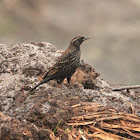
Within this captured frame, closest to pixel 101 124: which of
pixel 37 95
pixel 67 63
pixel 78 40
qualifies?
pixel 37 95

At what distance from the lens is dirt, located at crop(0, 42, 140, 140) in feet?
13.1

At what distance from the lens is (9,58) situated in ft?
21.0

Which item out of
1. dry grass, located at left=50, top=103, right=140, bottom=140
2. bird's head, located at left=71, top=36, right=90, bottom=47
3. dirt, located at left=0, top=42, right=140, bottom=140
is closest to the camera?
dirt, located at left=0, top=42, right=140, bottom=140

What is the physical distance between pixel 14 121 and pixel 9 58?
2716mm

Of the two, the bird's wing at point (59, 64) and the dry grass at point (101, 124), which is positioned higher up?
the bird's wing at point (59, 64)

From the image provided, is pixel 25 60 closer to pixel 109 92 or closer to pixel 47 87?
pixel 47 87

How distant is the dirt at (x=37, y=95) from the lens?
3979mm

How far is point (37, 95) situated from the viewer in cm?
495

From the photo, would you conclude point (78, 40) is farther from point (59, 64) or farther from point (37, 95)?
point (37, 95)

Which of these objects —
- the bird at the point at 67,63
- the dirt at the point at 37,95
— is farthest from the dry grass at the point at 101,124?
the bird at the point at 67,63

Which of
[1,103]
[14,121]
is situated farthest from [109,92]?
[14,121]

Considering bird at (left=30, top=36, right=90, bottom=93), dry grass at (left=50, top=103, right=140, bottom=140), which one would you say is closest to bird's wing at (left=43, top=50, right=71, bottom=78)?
bird at (left=30, top=36, right=90, bottom=93)

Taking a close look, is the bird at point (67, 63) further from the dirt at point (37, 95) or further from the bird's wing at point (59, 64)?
the dirt at point (37, 95)

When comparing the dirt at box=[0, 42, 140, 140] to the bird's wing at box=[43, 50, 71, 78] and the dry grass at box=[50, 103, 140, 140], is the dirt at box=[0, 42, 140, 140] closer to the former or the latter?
the dry grass at box=[50, 103, 140, 140]
